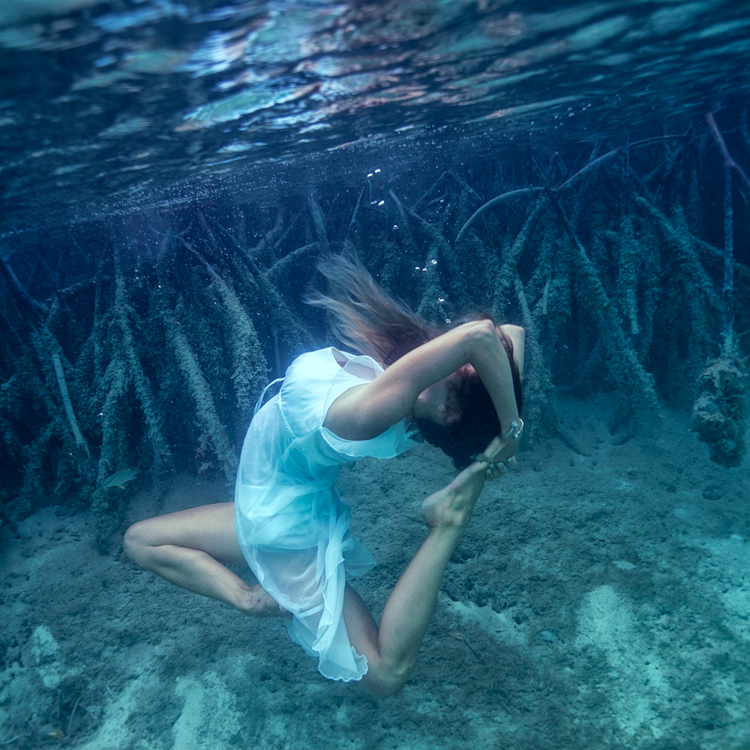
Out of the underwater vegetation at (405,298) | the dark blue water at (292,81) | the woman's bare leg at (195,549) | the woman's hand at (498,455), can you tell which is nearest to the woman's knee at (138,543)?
the woman's bare leg at (195,549)

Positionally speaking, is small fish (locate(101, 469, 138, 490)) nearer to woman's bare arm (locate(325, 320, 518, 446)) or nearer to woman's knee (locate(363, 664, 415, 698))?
woman's knee (locate(363, 664, 415, 698))

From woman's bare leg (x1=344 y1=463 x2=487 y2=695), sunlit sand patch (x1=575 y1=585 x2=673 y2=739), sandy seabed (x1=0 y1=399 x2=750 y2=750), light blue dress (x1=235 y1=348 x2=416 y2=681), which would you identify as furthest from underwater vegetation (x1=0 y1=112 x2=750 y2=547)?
woman's bare leg (x1=344 y1=463 x2=487 y2=695)

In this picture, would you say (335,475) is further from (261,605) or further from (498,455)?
(498,455)

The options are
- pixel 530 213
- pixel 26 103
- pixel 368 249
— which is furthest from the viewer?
pixel 368 249

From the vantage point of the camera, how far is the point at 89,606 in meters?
2.75

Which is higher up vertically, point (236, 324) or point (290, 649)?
point (236, 324)

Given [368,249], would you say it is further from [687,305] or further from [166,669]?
[166,669]

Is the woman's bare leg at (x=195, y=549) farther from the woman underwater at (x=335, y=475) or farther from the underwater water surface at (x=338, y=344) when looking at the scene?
the underwater water surface at (x=338, y=344)

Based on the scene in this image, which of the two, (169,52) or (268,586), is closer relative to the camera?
(268,586)

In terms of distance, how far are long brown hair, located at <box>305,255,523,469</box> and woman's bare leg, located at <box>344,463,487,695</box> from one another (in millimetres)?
197

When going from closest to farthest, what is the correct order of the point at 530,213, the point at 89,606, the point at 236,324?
1. the point at 89,606
2. the point at 236,324
3. the point at 530,213

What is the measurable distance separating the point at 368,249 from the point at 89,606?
473 cm

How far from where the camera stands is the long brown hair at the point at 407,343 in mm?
1720

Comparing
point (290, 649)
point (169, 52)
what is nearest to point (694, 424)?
point (290, 649)
